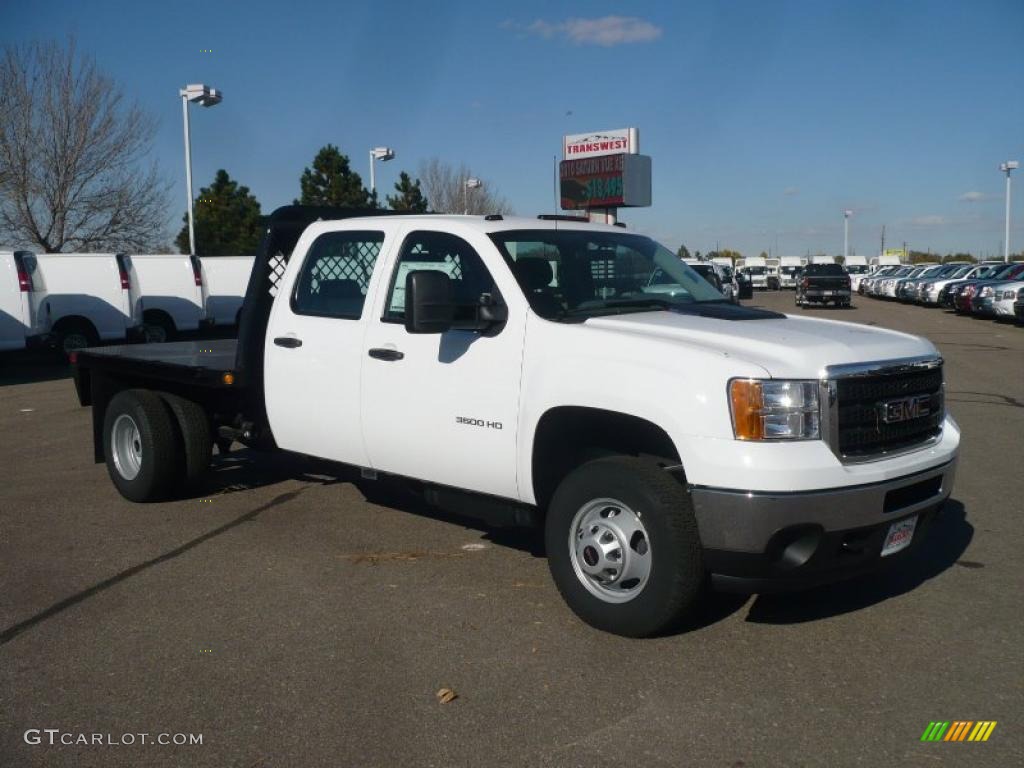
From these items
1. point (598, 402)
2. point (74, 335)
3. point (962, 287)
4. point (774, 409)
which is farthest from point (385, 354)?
point (962, 287)

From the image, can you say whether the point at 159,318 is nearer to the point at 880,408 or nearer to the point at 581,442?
the point at 581,442

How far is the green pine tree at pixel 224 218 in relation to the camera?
130ft

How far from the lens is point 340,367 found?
5.95m

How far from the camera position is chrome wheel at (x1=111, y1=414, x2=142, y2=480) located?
762 centimetres

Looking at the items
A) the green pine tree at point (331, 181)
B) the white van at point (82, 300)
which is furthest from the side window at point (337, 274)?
the green pine tree at point (331, 181)

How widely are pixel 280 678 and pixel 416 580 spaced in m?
1.40

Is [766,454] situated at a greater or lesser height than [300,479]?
greater

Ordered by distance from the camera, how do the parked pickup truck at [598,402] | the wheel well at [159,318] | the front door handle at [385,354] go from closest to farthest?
1. the parked pickup truck at [598,402]
2. the front door handle at [385,354]
3. the wheel well at [159,318]

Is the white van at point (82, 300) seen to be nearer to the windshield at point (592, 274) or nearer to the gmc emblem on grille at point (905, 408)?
the windshield at point (592, 274)

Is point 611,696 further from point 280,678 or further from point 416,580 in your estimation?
point 416,580

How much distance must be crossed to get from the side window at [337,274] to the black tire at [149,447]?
67.9 inches

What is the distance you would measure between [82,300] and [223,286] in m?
4.32

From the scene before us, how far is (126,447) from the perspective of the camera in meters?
7.72

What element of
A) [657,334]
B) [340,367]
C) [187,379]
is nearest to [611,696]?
[657,334]
